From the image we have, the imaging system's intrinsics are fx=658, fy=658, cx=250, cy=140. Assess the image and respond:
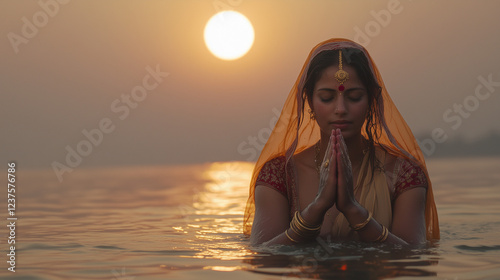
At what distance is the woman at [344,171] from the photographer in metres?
5.15

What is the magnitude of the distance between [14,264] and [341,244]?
2.75m

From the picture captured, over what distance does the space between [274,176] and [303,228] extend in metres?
0.78

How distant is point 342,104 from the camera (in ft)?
17.3

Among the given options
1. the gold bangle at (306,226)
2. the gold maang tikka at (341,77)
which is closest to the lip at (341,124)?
the gold maang tikka at (341,77)

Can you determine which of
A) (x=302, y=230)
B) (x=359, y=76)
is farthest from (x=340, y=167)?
(x=359, y=76)

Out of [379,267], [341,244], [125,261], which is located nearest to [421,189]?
[341,244]

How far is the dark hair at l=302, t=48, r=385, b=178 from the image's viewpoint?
18.0 feet

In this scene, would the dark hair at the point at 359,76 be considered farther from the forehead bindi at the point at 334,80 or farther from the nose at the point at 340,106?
the nose at the point at 340,106

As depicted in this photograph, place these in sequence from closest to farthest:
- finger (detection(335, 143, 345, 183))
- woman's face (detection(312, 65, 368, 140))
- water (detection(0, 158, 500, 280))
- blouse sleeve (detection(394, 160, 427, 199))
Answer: water (detection(0, 158, 500, 280))
finger (detection(335, 143, 345, 183))
woman's face (detection(312, 65, 368, 140))
blouse sleeve (detection(394, 160, 427, 199))

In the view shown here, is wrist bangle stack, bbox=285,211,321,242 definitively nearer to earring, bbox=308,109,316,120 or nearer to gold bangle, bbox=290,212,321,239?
gold bangle, bbox=290,212,321,239

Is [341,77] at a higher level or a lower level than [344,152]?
higher

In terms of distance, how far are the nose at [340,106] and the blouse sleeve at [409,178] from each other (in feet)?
2.92

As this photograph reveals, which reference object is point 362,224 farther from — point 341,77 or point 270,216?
point 341,77

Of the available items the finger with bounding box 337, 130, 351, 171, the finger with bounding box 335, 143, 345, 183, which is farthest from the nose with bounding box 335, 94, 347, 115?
the finger with bounding box 335, 143, 345, 183
